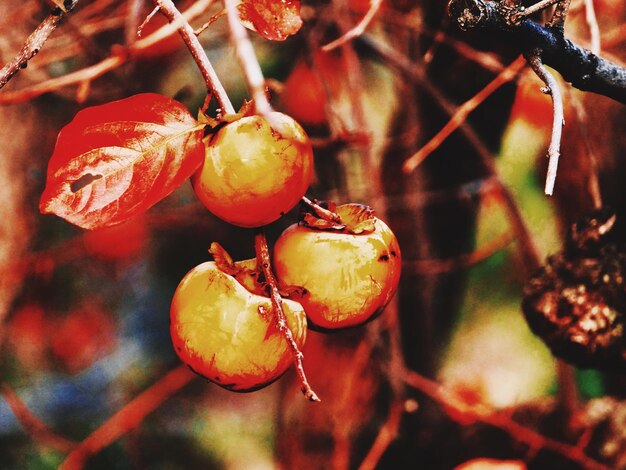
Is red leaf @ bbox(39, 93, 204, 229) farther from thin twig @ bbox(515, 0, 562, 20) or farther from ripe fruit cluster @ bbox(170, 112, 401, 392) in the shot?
thin twig @ bbox(515, 0, 562, 20)

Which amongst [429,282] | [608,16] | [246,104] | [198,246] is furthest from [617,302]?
[198,246]

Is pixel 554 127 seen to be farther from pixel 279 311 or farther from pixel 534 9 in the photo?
pixel 279 311

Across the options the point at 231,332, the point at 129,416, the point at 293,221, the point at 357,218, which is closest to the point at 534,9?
→ the point at 357,218

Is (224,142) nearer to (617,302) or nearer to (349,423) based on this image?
(617,302)

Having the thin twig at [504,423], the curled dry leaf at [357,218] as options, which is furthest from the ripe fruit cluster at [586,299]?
the thin twig at [504,423]

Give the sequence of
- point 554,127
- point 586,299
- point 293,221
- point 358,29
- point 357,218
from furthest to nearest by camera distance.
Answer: point 293,221
point 358,29
point 586,299
point 357,218
point 554,127
